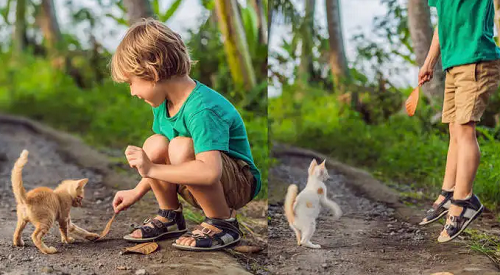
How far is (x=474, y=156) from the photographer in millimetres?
2213

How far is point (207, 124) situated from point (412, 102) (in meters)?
0.89

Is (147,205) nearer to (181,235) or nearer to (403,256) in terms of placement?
(181,235)

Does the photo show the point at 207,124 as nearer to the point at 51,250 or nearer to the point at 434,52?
the point at 51,250

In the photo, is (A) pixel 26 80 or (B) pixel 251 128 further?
(A) pixel 26 80

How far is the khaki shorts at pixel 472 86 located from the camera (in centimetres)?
214

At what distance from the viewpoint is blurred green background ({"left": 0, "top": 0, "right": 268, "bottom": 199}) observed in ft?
14.3

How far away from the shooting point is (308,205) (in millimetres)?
2334

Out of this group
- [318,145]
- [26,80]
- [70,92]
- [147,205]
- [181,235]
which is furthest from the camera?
[26,80]

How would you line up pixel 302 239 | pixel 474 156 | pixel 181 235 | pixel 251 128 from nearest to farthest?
1. pixel 474 156
2. pixel 302 239
3. pixel 181 235
4. pixel 251 128

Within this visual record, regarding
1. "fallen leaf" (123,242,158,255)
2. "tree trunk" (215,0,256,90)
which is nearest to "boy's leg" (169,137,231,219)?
"fallen leaf" (123,242,158,255)

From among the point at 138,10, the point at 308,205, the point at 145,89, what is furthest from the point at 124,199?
the point at 138,10

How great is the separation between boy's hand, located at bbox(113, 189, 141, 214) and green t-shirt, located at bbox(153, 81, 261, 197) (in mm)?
284

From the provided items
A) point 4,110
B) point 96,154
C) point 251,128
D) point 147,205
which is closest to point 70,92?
point 4,110

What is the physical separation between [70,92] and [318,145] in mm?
5252
